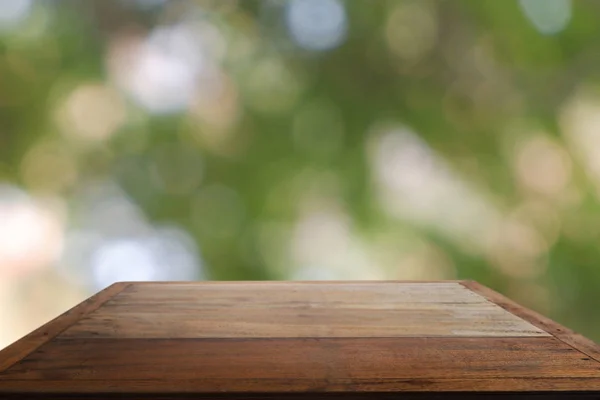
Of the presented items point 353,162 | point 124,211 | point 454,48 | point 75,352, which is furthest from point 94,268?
point 454,48

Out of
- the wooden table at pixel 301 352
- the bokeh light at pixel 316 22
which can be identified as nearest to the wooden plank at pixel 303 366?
the wooden table at pixel 301 352

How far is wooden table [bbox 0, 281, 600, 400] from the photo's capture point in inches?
24.8

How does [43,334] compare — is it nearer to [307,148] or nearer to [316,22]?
[307,148]

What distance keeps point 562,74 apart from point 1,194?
172cm

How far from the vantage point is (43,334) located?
2.61 ft

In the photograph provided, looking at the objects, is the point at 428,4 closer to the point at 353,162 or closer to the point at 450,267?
the point at 353,162

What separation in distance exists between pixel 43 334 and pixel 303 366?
1.27 feet

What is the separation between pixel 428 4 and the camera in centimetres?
169

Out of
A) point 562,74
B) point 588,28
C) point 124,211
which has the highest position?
point 588,28
